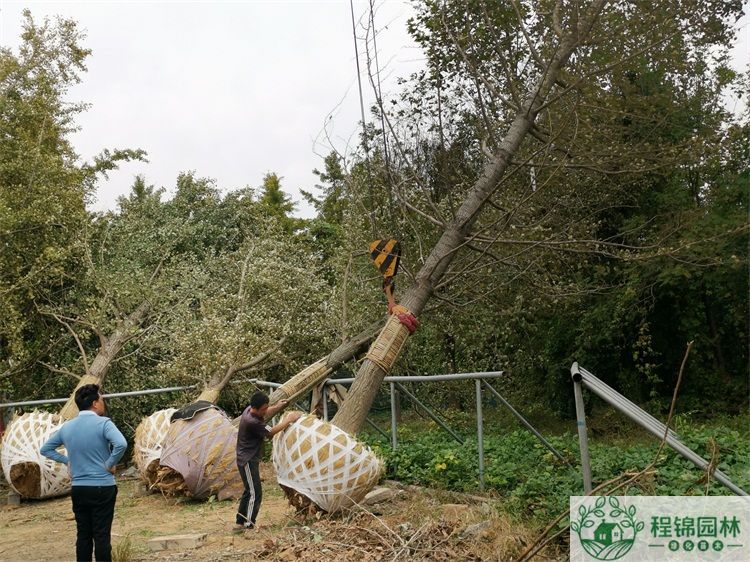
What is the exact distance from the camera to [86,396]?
5465 millimetres

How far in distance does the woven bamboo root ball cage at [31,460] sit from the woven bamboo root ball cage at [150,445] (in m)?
0.98

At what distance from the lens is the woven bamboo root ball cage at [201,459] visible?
848cm

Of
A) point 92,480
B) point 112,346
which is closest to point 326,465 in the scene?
point 92,480

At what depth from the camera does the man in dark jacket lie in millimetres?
6836

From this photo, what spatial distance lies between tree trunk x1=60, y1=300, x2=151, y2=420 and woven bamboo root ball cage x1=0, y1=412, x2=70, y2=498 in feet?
4.01

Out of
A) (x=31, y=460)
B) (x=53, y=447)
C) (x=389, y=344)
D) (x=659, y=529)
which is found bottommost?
(x=31, y=460)

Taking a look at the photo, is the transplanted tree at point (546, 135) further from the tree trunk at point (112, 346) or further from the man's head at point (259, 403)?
the tree trunk at point (112, 346)

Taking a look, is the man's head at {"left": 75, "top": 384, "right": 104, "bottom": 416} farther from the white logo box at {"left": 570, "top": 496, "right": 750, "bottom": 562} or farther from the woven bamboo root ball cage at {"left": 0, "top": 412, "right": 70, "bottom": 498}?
the woven bamboo root ball cage at {"left": 0, "top": 412, "right": 70, "bottom": 498}

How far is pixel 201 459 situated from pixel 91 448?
3.27m

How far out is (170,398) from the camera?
1225cm

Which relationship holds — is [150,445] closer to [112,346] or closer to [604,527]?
[112,346]

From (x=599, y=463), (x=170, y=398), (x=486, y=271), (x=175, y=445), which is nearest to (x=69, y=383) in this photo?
(x=170, y=398)

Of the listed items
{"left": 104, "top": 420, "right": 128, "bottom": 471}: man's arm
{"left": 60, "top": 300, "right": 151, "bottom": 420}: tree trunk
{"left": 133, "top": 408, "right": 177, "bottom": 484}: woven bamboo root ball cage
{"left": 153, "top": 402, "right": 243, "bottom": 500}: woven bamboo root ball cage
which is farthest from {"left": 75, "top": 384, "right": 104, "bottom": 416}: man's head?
{"left": 60, "top": 300, "right": 151, "bottom": 420}: tree trunk

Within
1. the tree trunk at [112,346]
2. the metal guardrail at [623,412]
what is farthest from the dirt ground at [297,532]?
the tree trunk at [112,346]
